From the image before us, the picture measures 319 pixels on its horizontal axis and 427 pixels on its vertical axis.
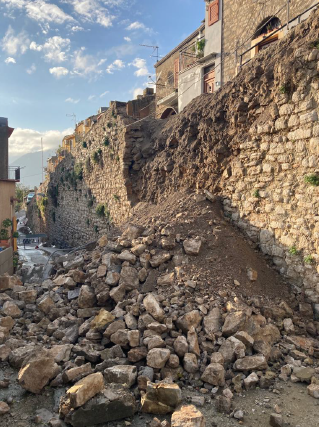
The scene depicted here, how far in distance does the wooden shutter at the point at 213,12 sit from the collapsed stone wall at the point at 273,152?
288 inches

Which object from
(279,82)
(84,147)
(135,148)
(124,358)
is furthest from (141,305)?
(84,147)

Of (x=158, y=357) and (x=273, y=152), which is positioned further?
(x=273, y=152)

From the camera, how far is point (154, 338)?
5.44m

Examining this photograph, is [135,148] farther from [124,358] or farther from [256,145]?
[124,358]

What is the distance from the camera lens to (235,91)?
8578 mm

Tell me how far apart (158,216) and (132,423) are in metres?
5.67

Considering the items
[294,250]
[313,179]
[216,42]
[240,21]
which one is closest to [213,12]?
[216,42]

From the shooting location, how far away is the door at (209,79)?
14700mm

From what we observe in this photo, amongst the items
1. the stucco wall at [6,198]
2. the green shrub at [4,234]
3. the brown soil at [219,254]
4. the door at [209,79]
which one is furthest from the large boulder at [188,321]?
the door at [209,79]

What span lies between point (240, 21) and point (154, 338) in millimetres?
13300

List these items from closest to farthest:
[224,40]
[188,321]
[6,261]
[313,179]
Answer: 1. [188,321]
2. [313,179]
3. [6,261]
4. [224,40]

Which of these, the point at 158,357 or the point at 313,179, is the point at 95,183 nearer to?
the point at 313,179

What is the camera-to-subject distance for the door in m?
14.7

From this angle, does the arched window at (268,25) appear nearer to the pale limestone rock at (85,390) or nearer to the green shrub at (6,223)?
the green shrub at (6,223)
